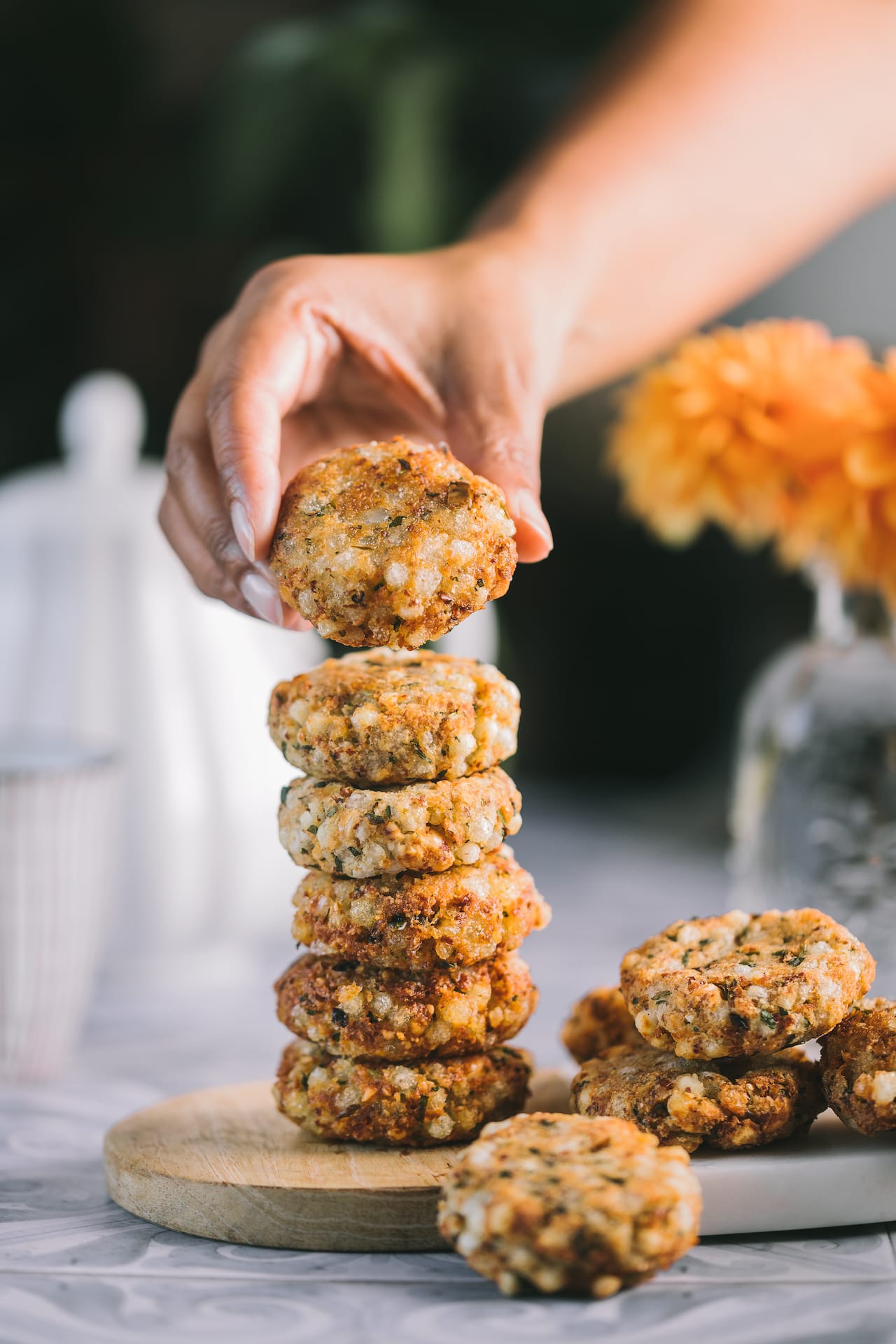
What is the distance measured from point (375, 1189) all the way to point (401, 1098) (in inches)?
3.7

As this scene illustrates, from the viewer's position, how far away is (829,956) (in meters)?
0.90

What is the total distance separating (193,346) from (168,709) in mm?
1721

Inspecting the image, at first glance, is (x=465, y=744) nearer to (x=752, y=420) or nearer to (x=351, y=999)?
(x=351, y=999)

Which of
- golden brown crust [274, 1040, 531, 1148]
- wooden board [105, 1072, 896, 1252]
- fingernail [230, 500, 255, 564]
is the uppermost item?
fingernail [230, 500, 255, 564]

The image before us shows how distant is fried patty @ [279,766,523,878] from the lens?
94 centimetres

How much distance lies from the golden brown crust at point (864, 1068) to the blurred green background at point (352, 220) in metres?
1.64

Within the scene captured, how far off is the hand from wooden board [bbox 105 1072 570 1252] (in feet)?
1.28

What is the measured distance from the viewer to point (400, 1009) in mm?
970

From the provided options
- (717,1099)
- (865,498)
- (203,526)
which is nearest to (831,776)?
(865,498)

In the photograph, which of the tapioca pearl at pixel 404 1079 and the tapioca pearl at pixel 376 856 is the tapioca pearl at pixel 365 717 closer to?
the tapioca pearl at pixel 376 856

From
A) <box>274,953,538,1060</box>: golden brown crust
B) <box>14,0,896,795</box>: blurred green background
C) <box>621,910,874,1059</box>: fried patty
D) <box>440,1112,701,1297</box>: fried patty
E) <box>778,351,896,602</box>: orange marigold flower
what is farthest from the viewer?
<box>14,0,896,795</box>: blurred green background

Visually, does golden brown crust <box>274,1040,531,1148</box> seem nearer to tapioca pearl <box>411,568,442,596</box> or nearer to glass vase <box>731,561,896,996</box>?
tapioca pearl <box>411,568,442,596</box>

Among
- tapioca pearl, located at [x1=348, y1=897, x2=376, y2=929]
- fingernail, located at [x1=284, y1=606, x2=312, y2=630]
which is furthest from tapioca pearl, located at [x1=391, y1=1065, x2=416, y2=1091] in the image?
fingernail, located at [x1=284, y1=606, x2=312, y2=630]

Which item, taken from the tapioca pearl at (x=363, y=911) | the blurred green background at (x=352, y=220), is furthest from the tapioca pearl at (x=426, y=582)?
the blurred green background at (x=352, y=220)
